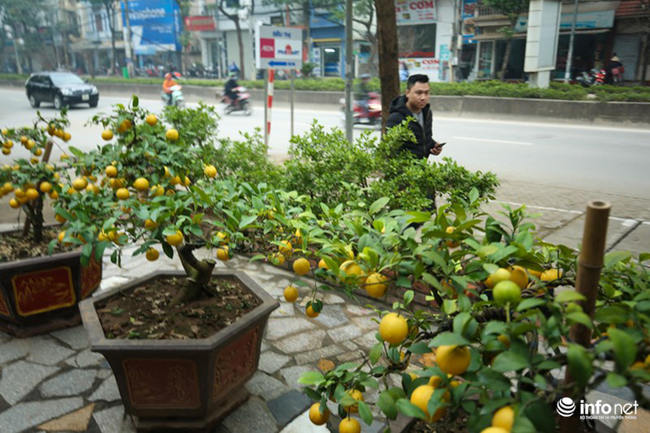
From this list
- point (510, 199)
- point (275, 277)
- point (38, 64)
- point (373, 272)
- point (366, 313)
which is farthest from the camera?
point (38, 64)

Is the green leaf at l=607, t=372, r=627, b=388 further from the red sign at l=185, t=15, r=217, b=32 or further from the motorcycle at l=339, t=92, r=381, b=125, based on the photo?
the red sign at l=185, t=15, r=217, b=32

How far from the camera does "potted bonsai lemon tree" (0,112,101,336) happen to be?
10.3 feet

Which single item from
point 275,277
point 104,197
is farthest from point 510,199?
point 104,197

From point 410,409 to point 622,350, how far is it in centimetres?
46

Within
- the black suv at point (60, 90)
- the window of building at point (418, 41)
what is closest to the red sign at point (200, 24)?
the window of building at point (418, 41)

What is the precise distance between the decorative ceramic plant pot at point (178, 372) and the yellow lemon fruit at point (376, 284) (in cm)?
108

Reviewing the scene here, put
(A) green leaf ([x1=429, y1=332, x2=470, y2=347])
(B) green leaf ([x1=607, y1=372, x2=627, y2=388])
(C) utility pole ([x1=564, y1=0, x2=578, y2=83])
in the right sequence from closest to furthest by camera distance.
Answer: (B) green leaf ([x1=607, y1=372, x2=627, y2=388])
(A) green leaf ([x1=429, y1=332, x2=470, y2=347])
(C) utility pole ([x1=564, y1=0, x2=578, y2=83])

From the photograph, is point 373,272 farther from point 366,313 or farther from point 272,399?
point 366,313

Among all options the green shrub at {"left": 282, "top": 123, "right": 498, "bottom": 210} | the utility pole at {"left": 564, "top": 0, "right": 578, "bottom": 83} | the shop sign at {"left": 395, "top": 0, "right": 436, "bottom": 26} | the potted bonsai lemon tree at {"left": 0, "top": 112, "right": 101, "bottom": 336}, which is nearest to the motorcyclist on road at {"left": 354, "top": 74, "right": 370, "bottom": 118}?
the green shrub at {"left": 282, "top": 123, "right": 498, "bottom": 210}

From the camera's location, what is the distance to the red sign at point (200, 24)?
3759cm

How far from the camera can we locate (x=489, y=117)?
52.2 feet

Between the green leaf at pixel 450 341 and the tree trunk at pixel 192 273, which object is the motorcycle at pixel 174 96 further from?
the green leaf at pixel 450 341

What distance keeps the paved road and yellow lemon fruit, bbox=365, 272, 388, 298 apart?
730 cm

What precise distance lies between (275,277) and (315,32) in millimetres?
29995
